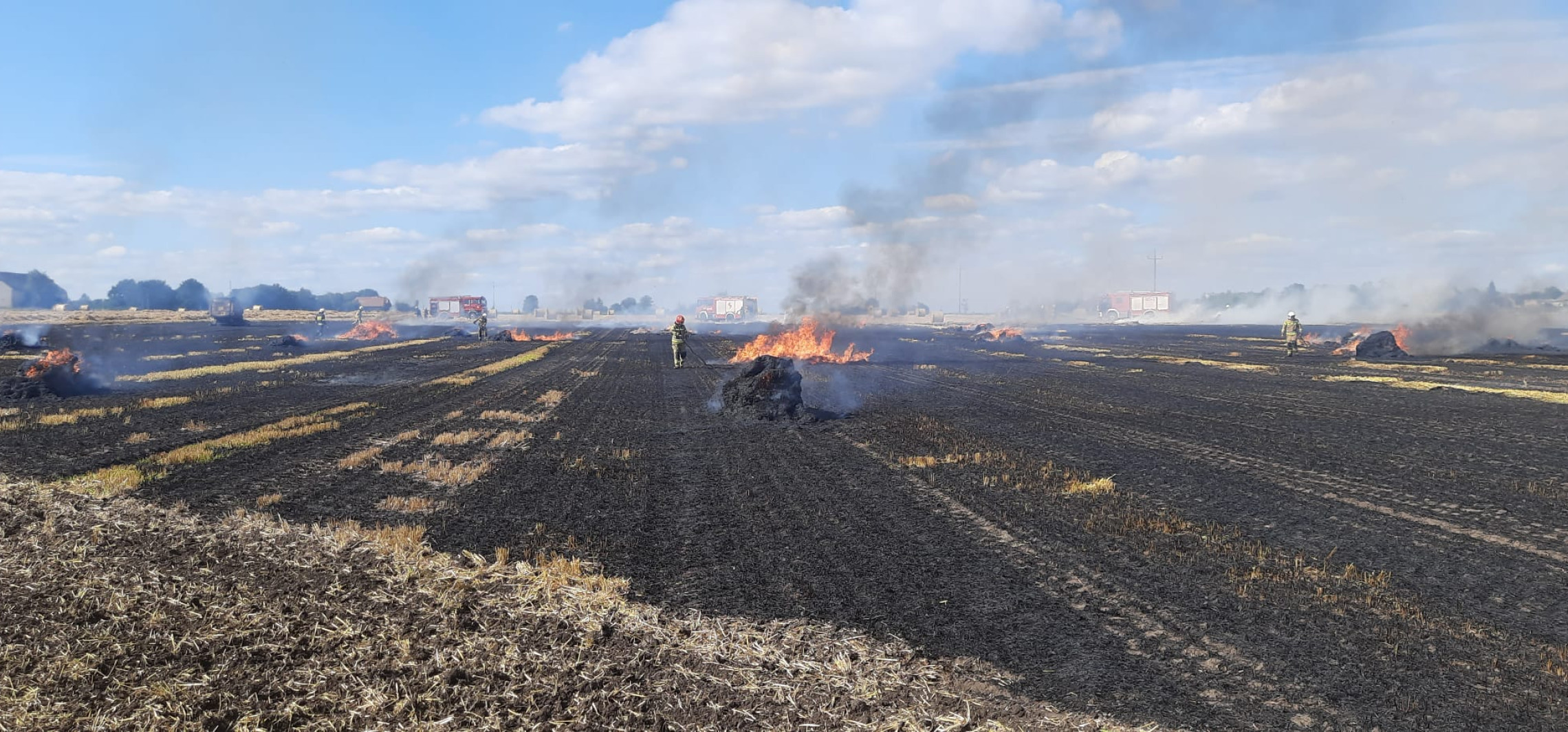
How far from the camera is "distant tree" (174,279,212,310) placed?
144 meters

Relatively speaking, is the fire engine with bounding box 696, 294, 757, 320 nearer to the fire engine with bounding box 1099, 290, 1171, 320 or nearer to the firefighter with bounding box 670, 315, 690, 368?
the fire engine with bounding box 1099, 290, 1171, 320

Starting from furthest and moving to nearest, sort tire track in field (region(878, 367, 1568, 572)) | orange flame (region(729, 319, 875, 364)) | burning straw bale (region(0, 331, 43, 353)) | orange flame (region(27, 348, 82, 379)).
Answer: burning straw bale (region(0, 331, 43, 353)) → orange flame (region(729, 319, 875, 364)) → orange flame (region(27, 348, 82, 379)) → tire track in field (region(878, 367, 1568, 572))

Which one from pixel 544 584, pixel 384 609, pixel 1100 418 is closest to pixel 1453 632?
pixel 544 584

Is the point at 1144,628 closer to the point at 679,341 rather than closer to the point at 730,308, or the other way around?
the point at 679,341

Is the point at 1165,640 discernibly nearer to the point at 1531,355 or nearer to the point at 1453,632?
the point at 1453,632

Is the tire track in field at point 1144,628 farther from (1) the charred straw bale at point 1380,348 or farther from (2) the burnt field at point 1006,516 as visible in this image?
(1) the charred straw bale at point 1380,348

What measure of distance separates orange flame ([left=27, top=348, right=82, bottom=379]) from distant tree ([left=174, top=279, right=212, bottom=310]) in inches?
5409

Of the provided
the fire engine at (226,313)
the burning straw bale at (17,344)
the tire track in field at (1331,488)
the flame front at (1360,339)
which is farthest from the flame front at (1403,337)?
the fire engine at (226,313)

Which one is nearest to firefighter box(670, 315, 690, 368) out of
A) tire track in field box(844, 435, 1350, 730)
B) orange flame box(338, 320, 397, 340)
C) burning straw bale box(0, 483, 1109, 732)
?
tire track in field box(844, 435, 1350, 730)

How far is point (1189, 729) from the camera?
6.03m

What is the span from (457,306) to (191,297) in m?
44.9

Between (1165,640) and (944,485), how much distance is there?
701 centimetres

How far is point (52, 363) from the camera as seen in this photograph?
28.2 metres

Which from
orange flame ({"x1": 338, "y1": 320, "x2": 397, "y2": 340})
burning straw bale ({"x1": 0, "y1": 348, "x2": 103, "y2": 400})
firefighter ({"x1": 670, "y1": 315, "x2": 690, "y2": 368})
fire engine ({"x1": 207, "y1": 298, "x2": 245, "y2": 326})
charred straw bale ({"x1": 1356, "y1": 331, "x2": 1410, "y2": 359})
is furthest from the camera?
fire engine ({"x1": 207, "y1": 298, "x2": 245, "y2": 326})
